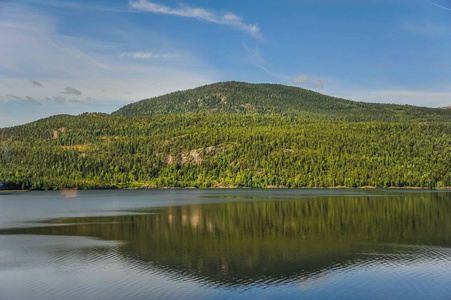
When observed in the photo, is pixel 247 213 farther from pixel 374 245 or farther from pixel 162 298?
pixel 162 298

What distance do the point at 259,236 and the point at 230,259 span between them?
17053mm

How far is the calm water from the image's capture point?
38875 mm

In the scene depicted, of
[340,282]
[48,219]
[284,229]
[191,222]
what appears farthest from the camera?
[48,219]

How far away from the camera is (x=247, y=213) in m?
102

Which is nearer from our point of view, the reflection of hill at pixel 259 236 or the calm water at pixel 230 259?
the calm water at pixel 230 259

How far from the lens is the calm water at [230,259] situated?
128 feet

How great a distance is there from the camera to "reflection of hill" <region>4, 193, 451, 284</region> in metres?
47.6

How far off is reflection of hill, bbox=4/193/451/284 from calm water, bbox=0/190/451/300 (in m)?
0.14

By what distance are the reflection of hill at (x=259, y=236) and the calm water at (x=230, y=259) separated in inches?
5.5

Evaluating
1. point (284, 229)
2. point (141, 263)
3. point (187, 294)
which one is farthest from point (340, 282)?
point (284, 229)

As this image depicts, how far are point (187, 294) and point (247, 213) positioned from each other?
64.8m

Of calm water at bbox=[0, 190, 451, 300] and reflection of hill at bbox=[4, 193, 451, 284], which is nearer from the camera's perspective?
calm water at bbox=[0, 190, 451, 300]

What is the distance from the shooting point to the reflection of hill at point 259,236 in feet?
156

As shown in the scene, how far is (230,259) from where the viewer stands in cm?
5056
